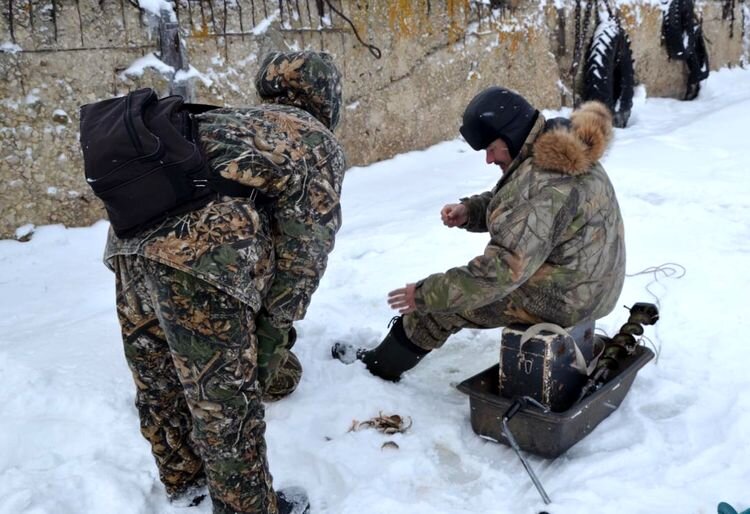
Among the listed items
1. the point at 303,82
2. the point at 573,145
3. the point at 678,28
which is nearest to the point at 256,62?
the point at 303,82

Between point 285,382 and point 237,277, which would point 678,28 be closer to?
point 285,382

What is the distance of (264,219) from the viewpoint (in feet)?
6.75

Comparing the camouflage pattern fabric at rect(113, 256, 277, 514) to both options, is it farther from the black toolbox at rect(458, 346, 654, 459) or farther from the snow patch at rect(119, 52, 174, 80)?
the snow patch at rect(119, 52, 174, 80)

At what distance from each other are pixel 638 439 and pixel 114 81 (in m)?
4.13

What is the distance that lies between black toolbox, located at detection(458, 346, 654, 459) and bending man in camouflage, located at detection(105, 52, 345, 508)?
2.74 ft

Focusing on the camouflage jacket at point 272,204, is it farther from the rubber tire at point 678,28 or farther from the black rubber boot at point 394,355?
the rubber tire at point 678,28

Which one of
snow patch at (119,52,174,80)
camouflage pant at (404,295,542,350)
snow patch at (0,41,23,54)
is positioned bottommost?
camouflage pant at (404,295,542,350)

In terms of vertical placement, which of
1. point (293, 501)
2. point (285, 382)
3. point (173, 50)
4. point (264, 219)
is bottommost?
point (293, 501)

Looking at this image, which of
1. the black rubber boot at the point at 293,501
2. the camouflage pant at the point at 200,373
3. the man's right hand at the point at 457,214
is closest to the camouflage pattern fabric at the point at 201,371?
the camouflage pant at the point at 200,373

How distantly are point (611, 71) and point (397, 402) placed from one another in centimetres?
758

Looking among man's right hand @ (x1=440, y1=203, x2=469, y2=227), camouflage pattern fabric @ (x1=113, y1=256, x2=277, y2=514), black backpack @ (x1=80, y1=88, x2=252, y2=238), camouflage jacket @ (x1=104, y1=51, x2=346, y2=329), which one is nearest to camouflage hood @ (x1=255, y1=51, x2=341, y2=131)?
camouflage jacket @ (x1=104, y1=51, x2=346, y2=329)

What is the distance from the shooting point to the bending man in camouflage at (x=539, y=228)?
95.7 inches

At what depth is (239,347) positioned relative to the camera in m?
2.04

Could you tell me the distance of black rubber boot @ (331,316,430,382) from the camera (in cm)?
303
